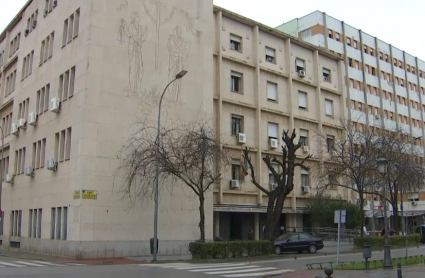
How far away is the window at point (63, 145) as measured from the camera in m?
27.8

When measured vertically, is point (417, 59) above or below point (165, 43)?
above

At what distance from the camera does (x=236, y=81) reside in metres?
38.1

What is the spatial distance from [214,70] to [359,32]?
1323 inches

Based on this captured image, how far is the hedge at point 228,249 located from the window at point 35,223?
12.4 m

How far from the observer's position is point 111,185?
1049 inches

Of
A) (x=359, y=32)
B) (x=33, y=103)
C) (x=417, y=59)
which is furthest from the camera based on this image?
(x=417, y=59)

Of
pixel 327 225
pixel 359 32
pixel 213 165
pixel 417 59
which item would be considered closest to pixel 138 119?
pixel 213 165

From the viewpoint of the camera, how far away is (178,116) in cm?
3073

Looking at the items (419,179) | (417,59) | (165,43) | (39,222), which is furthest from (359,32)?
(39,222)

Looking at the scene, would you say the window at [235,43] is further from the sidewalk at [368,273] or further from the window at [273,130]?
the sidewalk at [368,273]

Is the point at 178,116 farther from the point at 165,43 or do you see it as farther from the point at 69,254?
the point at 69,254

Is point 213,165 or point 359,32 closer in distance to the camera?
point 213,165

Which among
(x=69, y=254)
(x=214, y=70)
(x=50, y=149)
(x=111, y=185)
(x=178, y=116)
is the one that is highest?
(x=214, y=70)

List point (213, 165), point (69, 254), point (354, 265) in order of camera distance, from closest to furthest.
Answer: point (354, 265), point (69, 254), point (213, 165)
